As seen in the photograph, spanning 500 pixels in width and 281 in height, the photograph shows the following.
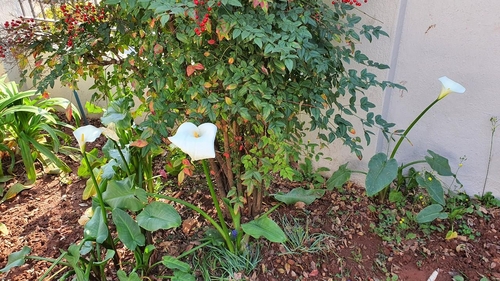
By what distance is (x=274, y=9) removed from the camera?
4.71 ft

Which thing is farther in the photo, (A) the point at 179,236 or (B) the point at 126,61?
(A) the point at 179,236

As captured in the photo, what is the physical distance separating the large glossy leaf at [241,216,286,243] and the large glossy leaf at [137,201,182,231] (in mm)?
319

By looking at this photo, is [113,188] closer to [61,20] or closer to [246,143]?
[246,143]

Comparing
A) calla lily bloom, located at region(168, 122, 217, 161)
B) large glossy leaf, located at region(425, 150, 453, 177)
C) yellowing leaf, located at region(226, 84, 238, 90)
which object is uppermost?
yellowing leaf, located at region(226, 84, 238, 90)

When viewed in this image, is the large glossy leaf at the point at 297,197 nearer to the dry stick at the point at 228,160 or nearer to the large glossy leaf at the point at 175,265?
the dry stick at the point at 228,160

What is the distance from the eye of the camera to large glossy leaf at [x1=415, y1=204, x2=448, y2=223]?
1989 mm

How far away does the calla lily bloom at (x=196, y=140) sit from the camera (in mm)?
1322

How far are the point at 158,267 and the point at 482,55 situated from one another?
6.50 feet

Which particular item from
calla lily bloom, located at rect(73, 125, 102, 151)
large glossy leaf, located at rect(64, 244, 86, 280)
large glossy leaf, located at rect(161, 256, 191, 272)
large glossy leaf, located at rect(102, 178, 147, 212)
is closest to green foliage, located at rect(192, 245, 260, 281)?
large glossy leaf, located at rect(161, 256, 191, 272)

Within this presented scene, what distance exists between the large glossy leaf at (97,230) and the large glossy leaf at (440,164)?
5.66 ft

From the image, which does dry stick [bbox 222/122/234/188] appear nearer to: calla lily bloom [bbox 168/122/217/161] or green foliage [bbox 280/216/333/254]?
calla lily bloom [bbox 168/122/217/161]

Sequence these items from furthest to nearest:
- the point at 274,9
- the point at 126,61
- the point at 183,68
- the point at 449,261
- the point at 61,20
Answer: the point at 449,261, the point at 61,20, the point at 126,61, the point at 183,68, the point at 274,9

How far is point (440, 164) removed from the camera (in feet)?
6.87

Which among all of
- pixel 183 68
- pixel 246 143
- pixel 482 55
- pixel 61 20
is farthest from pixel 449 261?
pixel 61 20
